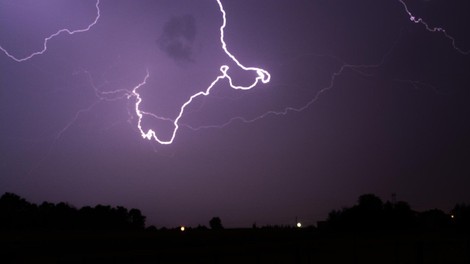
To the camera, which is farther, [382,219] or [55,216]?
[55,216]

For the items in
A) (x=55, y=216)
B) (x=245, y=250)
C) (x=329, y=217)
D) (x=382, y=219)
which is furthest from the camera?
(x=329, y=217)

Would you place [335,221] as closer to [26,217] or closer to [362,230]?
[362,230]

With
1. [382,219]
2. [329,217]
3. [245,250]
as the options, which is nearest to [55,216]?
[329,217]

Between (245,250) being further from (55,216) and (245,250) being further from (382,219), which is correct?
(55,216)

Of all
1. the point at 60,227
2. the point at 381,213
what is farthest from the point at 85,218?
the point at 381,213

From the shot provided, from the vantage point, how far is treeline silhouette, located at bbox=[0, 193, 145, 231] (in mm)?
51084

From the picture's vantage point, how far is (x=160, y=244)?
28906 millimetres

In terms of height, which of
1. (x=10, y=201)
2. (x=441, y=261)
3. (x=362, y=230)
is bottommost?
(x=441, y=261)

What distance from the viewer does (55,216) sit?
189 feet

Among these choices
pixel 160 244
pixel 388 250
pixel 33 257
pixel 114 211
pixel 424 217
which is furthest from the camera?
pixel 114 211

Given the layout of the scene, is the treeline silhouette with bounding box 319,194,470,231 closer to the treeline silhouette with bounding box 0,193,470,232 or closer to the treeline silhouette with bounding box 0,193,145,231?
the treeline silhouette with bounding box 0,193,470,232

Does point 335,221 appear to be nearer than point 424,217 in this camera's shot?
Yes

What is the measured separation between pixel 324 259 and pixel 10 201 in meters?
54.5

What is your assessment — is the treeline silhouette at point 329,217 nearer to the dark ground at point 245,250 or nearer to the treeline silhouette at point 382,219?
the treeline silhouette at point 382,219
